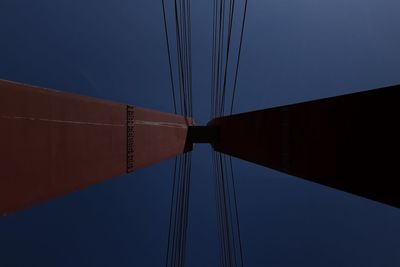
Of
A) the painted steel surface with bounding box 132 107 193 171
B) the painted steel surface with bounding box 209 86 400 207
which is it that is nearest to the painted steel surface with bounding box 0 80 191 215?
the painted steel surface with bounding box 132 107 193 171

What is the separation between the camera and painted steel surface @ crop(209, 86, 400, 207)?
257 centimetres

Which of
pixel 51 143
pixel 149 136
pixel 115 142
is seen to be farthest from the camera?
pixel 149 136

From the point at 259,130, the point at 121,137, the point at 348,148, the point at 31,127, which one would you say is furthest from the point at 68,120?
the point at 259,130

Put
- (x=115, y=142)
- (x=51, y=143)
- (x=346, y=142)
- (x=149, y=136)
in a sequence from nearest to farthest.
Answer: (x=51, y=143), (x=346, y=142), (x=115, y=142), (x=149, y=136)

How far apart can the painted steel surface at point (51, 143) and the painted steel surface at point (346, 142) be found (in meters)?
2.16

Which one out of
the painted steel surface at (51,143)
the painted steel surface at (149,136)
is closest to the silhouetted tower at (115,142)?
the painted steel surface at (51,143)

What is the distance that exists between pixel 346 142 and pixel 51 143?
234 cm

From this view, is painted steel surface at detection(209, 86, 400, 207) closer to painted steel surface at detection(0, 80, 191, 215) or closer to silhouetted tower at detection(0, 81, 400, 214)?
silhouetted tower at detection(0, 81, 400, 214)

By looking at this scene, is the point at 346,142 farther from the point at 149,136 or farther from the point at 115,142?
the point at 149,136

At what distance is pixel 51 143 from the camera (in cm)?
295

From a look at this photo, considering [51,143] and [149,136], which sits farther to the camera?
[149,136]

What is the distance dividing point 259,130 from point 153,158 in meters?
2.16

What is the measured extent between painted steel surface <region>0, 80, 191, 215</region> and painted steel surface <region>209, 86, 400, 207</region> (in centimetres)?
216

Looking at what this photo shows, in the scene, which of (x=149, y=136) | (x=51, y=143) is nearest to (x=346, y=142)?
(x=51, y=143)
